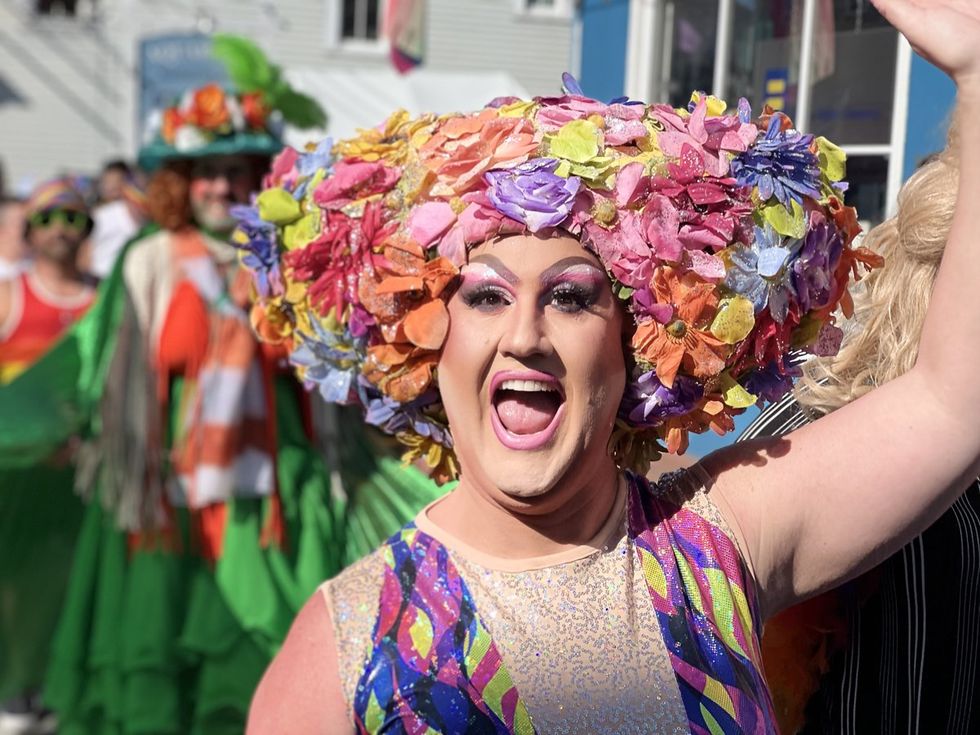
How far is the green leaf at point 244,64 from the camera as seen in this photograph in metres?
5.13

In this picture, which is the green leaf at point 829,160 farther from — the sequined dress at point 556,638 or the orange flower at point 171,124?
the orange flower at point 171,124

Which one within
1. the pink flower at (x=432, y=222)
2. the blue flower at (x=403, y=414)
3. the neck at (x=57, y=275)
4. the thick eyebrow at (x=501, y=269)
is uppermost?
the pink flower at (x=432, y=222)

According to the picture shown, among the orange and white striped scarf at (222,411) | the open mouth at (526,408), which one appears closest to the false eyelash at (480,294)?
the open mouth at (526,408)

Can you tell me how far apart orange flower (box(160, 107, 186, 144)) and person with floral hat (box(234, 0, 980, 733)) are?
329cm

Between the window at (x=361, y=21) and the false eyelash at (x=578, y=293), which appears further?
the window at (x=361, y=21)

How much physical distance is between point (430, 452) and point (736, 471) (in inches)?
17.6

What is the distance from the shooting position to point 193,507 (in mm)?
4586

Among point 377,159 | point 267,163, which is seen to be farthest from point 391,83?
point 377,159

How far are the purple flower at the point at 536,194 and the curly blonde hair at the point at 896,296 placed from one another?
22.8 inches

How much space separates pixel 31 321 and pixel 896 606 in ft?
14.8

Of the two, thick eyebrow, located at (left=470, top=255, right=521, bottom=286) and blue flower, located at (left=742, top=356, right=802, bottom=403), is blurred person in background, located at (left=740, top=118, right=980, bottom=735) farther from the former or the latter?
thick eyebrow, located at (left=470, top=255, right=521, bottom=286)

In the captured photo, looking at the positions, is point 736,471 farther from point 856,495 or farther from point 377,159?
point 377,159

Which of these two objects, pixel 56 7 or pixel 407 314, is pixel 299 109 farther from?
pixel 56 7

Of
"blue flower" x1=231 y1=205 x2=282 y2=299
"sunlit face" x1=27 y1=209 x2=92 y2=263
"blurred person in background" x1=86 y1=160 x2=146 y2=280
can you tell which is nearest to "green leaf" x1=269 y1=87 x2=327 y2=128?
"sunlit face" x1=27 y1=209 x2=92 y2=263
